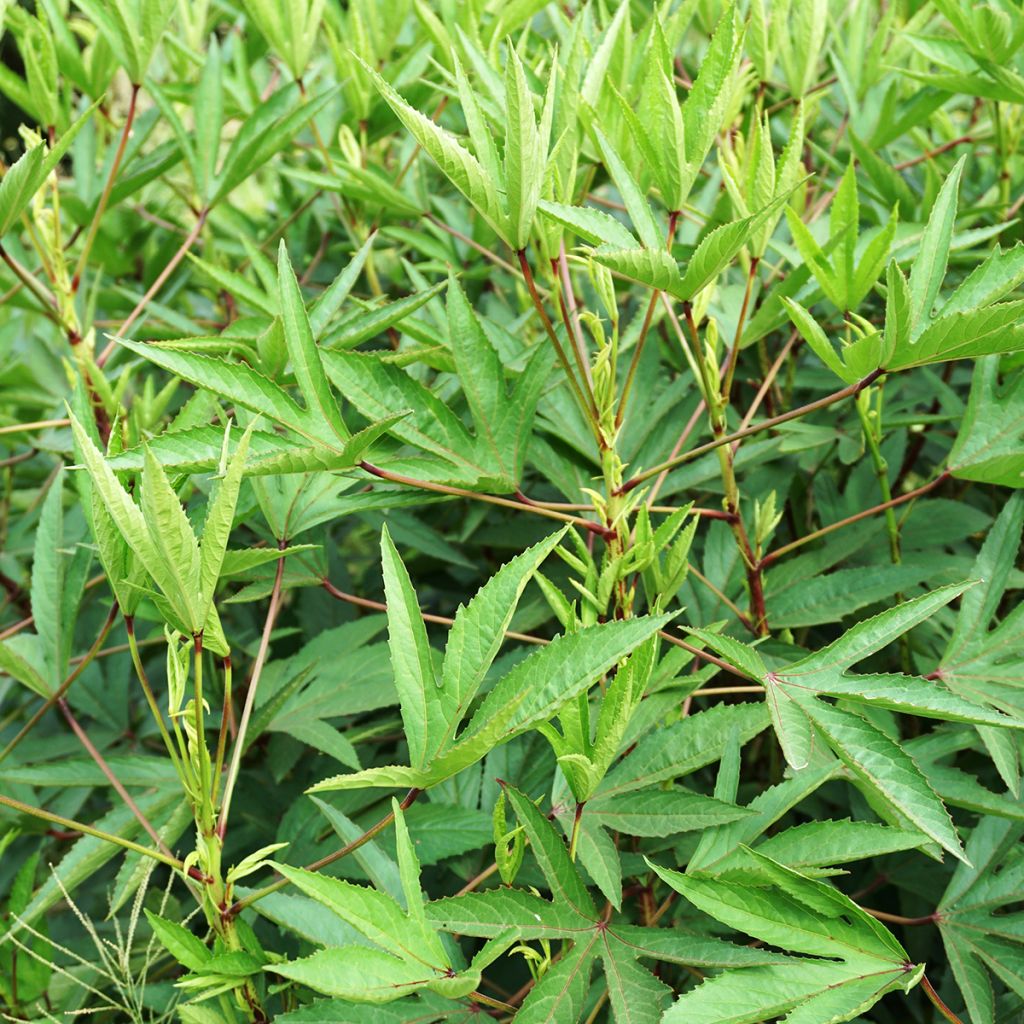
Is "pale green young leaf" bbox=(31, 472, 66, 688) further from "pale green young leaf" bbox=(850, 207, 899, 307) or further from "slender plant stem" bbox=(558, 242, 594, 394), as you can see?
"pale green young leaf" bbox=(850, 207, 899, 307)

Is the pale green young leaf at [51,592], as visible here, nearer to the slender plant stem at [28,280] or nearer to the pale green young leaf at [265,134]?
the slender plant stem at [28,280]

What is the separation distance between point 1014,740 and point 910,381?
48 centimetres

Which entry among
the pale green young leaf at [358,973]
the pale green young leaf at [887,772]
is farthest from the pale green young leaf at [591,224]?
the pale green young leaf at [358,973]

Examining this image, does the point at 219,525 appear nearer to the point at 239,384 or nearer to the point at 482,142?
the point at 239,384

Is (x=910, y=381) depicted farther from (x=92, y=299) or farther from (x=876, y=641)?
(x=92, y=299)

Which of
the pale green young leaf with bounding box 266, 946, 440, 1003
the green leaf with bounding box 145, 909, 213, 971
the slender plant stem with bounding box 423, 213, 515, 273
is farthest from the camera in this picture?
the slender plant stem with bounding box 423, 213, 515, 273

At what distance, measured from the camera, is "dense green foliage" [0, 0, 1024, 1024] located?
582mm

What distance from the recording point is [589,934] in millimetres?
631

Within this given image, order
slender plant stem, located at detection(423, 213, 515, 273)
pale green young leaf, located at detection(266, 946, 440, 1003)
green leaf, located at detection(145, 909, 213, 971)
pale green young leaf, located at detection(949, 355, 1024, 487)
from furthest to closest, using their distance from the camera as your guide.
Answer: slender plant stem, located at detection(423, 213, 515, 273)
pale green young leaf, located at detection(949, 355, 1024, 487)
green leaf, located at detection(145, 909, 213, 971)
pale green young leaf, located at detection(266, 946, 440, 1003)

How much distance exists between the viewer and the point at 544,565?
39.3 inches

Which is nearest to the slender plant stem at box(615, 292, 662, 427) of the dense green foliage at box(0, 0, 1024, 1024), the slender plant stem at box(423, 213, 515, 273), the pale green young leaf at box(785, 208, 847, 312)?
the dense green foliage at box(0, 0, 1024, 1024)

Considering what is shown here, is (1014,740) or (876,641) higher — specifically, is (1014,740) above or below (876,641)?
below

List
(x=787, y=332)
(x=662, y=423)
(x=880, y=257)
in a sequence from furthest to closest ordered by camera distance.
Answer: (x=787, y=332) → (x=662, y=423) → (x=880, y=257)

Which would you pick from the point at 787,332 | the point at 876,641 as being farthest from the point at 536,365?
the point at 787,332
